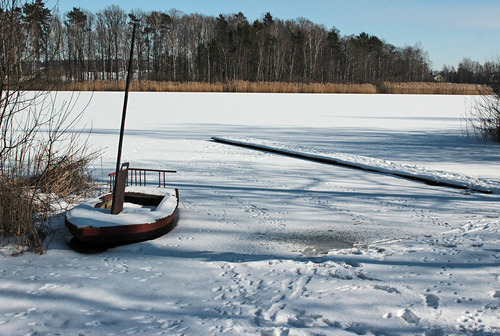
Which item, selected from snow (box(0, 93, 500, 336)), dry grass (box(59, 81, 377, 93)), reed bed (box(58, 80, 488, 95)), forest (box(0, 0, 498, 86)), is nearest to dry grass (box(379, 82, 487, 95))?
reed bed (box(58, 80, 488, 95))

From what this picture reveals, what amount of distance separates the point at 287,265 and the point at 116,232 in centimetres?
123

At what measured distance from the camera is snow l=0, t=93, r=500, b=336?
2105 millimetres

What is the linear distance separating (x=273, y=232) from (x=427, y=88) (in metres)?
26.9

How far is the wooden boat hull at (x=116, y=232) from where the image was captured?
2994mm

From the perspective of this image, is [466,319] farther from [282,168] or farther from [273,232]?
[282,168]

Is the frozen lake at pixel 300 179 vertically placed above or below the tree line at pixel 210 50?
below

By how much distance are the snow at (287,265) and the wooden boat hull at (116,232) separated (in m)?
0.08

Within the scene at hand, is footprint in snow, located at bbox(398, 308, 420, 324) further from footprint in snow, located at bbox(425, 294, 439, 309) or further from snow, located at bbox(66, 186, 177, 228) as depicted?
snow, located at bbox(66, 186, 177, 228)

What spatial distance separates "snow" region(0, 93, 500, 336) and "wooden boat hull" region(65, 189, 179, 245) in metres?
0.08

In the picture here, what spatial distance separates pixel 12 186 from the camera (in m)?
3.34

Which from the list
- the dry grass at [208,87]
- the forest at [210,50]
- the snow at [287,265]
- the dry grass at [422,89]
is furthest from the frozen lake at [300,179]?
the forest at [210,50]

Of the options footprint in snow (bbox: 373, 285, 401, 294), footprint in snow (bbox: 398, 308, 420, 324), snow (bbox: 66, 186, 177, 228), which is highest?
snow (bbox: 66, 186, 177, 228)

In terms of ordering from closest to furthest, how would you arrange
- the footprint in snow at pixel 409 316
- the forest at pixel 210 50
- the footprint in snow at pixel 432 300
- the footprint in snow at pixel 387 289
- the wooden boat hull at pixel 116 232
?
the footprint in snow at pixel 409 316, the footprint in snow at pixel 432 300, the footprint in snow at pixel 387 289, the wooden boat hull at pixel 116 232, the forest at pixel 210 50

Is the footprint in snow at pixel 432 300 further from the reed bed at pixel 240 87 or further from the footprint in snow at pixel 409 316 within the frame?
the reed bed at pixel 240 87
